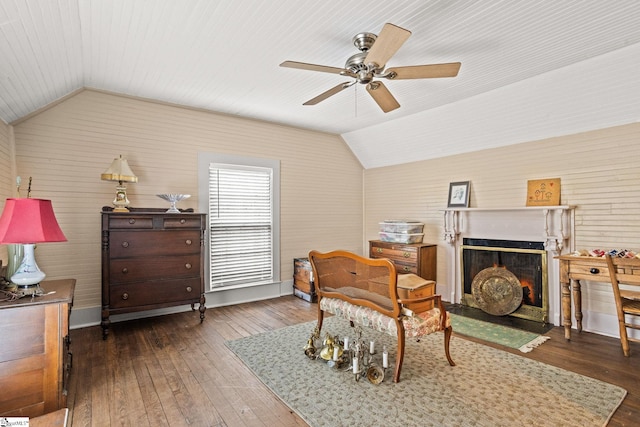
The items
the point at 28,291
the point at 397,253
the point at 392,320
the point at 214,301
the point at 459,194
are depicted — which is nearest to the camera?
the point at 28,291

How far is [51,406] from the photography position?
219cm

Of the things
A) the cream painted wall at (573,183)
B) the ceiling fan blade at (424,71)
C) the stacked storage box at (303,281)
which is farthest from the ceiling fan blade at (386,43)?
the stacked storage box at (303,281)

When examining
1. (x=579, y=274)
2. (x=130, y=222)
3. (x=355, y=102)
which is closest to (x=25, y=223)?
(x=130, y=222)

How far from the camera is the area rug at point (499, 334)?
337 centimetres

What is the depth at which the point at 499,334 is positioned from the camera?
365 centimetres

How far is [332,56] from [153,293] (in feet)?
10.6

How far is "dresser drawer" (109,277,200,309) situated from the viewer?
11.8ft

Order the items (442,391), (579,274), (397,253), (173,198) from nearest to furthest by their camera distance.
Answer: (442,391), (579,274), (173,198), (397,253)

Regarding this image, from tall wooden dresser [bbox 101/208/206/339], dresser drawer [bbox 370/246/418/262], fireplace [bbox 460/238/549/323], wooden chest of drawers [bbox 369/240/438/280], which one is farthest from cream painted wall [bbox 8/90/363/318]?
fireplace [bbox 460/238/549/323]

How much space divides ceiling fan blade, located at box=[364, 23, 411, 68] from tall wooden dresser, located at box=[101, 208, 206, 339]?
2.82 metres

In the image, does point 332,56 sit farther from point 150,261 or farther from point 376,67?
point 150,261

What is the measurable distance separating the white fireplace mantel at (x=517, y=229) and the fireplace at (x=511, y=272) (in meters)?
0.07

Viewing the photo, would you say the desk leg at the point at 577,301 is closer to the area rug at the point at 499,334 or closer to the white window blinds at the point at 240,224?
the area rug at the point at 499,334

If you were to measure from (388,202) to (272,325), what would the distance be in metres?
3.16
